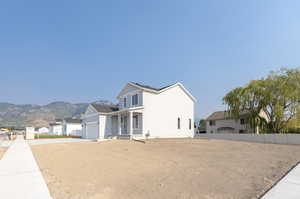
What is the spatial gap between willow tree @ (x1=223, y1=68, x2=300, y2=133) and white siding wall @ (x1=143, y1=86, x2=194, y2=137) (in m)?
7.01

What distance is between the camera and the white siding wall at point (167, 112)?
21.0 meters

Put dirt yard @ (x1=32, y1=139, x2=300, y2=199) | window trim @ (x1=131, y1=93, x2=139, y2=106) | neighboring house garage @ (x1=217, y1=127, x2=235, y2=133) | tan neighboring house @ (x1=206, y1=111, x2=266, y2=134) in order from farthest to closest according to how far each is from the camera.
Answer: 1. neighboring house garage @ (x1=217, y1=127, x2=235, y2=133)
2. tan neighboring house @ (x1=206, y1=111, x2=266, y2=134)
3. window trim @ (x1=131, y1=93, x2=139, y2=106)
4. dirt yard @ (x1=32, y1=139, x2=300, y2=199)

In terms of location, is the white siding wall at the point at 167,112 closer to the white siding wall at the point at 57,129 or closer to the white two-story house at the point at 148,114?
the white two-story house at the point at 148,114

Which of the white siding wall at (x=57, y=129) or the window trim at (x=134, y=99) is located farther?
the white siding wall at (x=57, y=129)

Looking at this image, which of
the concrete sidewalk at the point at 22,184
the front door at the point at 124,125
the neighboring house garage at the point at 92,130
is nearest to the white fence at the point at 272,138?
the front door at the point at 124,125

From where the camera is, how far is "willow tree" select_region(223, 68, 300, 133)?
73.5 feet

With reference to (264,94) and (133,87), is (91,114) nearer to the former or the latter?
(133,87)

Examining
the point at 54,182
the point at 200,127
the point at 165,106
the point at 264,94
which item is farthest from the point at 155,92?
the point at 200,127

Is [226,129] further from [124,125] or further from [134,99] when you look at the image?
[134,99]

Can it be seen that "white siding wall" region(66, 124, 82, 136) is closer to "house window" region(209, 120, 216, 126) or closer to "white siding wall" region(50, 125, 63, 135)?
"white siding wall" region(50, 125, 63, 135)

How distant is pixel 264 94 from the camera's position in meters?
23.6

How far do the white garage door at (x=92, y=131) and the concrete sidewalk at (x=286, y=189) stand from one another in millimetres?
23730

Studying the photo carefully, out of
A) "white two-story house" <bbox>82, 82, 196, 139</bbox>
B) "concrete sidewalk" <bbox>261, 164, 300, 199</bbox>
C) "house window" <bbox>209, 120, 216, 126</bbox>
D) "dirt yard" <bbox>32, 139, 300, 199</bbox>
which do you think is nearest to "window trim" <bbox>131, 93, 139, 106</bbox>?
"white two-story house" <bbox>82, 82, 196, 139</bbox>

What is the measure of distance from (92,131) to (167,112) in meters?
12.6
